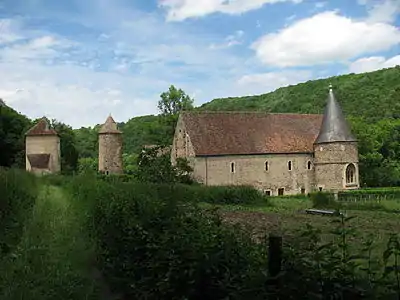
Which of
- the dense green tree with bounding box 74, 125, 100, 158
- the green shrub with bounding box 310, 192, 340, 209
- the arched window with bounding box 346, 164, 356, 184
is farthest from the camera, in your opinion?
the dense green tree with bounding box 74, 125, 100, 158

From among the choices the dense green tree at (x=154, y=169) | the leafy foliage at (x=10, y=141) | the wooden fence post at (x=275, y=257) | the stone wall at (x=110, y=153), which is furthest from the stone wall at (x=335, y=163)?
the wooden fence post at (x=275, y=257)

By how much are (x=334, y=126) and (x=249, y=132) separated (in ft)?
26.0

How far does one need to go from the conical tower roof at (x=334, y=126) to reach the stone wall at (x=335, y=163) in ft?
1.84

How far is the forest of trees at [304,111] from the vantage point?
2201 inches

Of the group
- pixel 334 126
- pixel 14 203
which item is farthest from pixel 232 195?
pixel 14 203

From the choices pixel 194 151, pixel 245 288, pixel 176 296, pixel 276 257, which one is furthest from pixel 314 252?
pixel 194 151

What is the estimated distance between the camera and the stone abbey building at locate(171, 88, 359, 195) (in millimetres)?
47500

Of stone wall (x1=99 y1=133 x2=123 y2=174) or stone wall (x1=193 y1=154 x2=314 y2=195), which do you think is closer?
stone wall (x1=193 y1=154 x2=314 y2=195)

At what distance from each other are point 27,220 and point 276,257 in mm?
7725

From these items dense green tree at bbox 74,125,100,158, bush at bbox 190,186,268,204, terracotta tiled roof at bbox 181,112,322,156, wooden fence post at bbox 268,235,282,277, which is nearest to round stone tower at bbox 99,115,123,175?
terracotta tiled roof at bbox 181,112,322,156

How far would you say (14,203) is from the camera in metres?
12.1

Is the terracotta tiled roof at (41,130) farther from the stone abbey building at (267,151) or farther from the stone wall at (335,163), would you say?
the stone wall at (335,163)

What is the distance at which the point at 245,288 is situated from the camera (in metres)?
4.77

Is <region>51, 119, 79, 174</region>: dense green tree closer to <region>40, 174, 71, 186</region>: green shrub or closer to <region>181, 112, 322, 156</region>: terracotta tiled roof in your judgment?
<region>181, 112, 322, 156</region>: terracotta tiled roof
